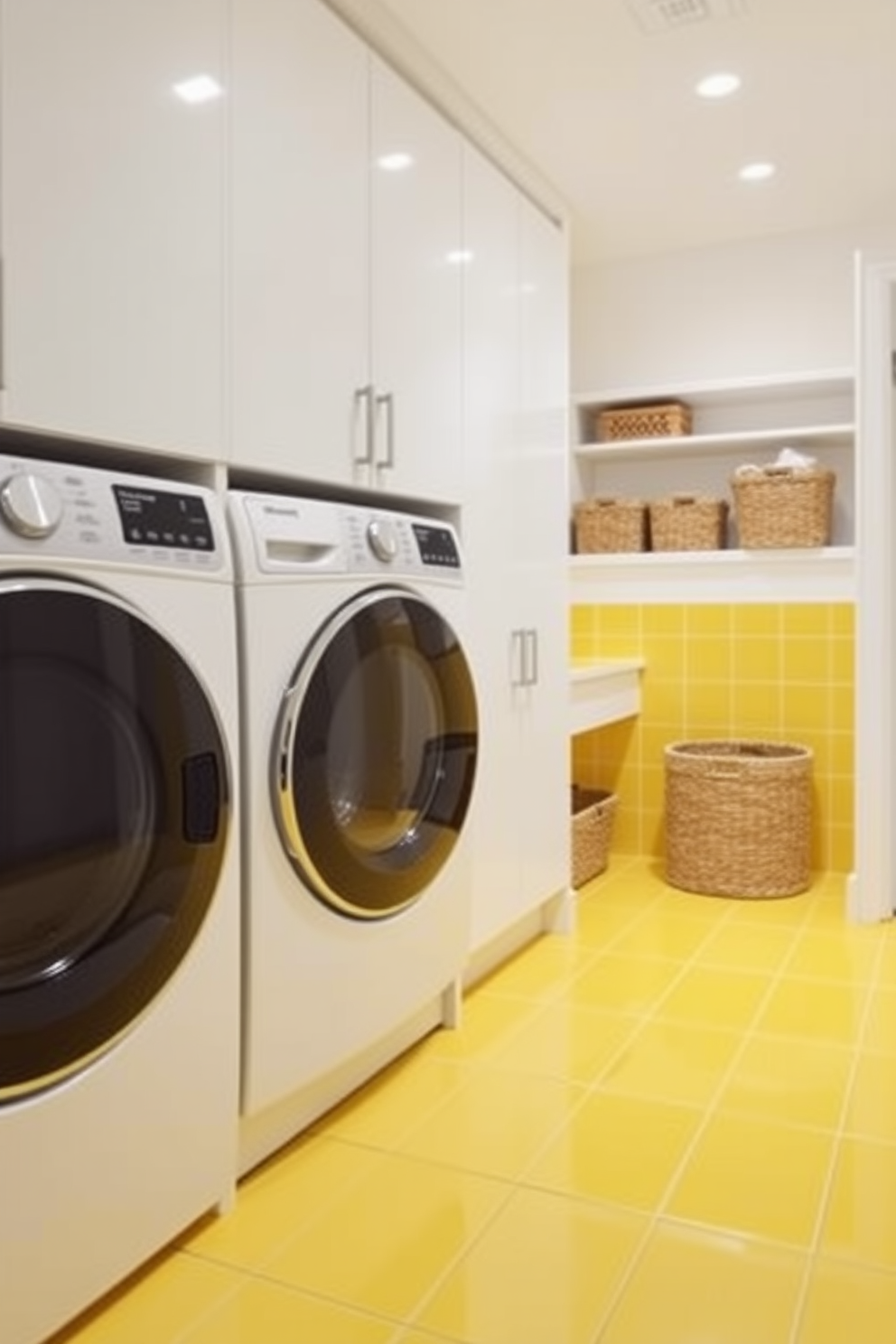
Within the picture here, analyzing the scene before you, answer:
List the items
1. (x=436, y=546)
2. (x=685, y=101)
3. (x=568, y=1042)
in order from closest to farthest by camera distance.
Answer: (x=436, y=546) → (x=568, y=1042) → (x=685, y=101)

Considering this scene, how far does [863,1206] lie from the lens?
5.51 feet

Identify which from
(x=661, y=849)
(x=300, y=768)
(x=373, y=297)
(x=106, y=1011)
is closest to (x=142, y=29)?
(x=373, y=297)

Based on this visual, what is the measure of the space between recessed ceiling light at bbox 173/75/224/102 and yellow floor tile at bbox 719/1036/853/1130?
6.33 ft

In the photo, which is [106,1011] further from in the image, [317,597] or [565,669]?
[565,669]

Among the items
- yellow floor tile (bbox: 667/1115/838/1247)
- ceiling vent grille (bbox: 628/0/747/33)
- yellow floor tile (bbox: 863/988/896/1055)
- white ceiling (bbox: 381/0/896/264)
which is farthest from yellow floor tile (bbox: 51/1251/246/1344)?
ceiling vent grille (bbox: 628/0/747/33)

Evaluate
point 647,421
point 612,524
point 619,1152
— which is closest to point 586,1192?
point 619,1152

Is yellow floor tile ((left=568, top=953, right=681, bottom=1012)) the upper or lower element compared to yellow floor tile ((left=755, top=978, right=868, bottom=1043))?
upper

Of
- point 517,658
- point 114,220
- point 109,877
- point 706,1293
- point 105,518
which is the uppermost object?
point 114,220

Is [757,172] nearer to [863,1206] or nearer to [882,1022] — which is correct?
[882,1022]

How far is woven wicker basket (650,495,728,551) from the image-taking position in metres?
3.71

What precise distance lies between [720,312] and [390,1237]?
126 inches

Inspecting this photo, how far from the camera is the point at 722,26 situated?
2297 millimetres

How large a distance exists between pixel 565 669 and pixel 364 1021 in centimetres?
137

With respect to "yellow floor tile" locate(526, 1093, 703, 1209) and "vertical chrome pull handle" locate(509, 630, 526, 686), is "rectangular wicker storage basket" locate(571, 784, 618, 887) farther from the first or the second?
"yellow floor tile" locate(526, 1093, 703, 1209)
